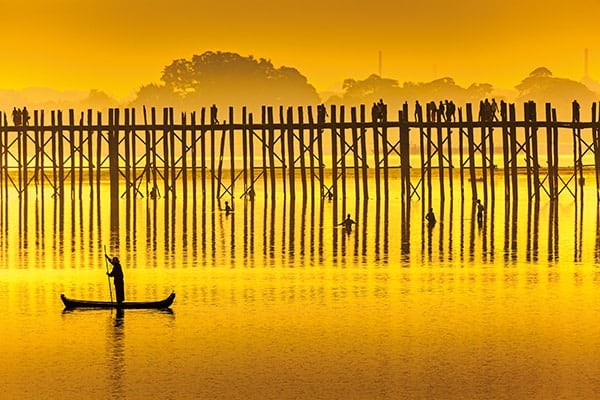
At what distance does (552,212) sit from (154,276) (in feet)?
69.0

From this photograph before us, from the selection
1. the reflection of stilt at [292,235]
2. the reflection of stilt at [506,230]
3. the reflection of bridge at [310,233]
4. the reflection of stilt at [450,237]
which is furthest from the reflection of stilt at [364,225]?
the reflection of stilt at [506,230]

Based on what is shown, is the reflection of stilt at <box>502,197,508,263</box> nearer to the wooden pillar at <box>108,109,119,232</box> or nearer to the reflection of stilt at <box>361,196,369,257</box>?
the reflection of stilt at <box>361,196,369,257</box>

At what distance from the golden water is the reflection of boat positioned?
20 centimetres

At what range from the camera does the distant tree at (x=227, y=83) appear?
18338cm

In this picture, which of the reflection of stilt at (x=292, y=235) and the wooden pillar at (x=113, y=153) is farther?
the wooden pillar at (x=113, y=153)

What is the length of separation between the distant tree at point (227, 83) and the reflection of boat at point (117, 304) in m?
160

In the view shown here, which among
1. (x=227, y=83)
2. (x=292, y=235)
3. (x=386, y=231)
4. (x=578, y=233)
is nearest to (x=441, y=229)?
(x=386, y=231)

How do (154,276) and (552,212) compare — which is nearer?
(154,276)

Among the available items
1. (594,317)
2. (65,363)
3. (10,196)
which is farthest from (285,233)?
(10,196)

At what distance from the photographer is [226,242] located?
32.6m

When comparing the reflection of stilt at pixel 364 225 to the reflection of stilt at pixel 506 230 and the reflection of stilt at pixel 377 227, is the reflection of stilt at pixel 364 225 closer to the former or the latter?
the reflection of stilt at pixel 377 227

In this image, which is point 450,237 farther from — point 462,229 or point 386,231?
point 462,229

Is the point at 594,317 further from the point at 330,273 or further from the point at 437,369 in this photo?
the point at 330,273

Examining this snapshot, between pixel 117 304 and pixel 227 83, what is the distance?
166543mm
